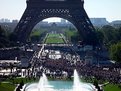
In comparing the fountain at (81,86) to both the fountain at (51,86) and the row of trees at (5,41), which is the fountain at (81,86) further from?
the row of trees at (5,41)

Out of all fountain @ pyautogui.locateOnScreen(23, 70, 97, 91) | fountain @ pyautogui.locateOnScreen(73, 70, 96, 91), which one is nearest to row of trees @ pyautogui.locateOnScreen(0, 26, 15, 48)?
fountain @ pyautogui.locateOnScreen(23, 70, 97, 91)

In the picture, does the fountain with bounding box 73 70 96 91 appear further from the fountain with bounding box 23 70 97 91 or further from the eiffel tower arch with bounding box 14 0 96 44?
the eiffel tower arch with bounding box 14 0 96 44

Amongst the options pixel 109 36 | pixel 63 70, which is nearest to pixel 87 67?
pixel 63 70

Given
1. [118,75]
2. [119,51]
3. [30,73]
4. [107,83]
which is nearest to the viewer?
[107,83]

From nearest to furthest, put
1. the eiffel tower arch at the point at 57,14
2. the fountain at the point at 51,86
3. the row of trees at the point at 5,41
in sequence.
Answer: the fountain at the point at 51,86, the row of trees at the point at 5,41, the eiffel tower arch at the point at 57,14

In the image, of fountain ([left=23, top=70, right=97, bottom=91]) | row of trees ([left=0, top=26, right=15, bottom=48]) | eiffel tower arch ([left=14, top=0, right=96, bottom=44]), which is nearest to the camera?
fountain ([left=23, top=70, right=97, bottom=91])

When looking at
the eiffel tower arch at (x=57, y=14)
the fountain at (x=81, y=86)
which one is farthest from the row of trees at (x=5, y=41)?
the fountain at (x=81, y=86)

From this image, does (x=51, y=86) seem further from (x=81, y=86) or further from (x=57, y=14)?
(x=57, y=14)

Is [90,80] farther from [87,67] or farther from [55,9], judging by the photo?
[55,9]
